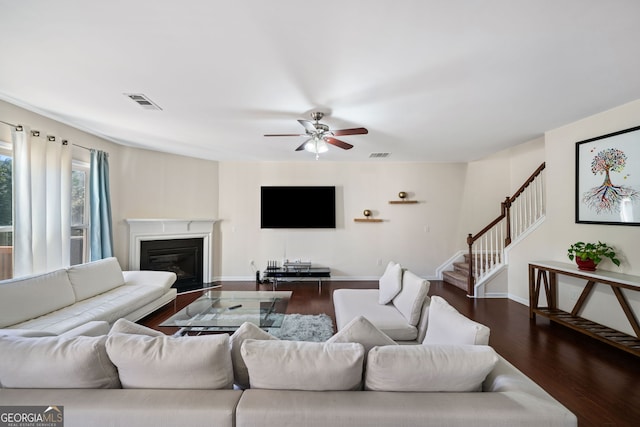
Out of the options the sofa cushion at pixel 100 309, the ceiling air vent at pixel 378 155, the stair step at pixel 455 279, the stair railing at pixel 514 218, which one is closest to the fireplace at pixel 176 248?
the sofa cushion at pixel 100 309

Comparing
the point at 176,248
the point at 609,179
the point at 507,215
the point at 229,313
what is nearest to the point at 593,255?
the point at 609,179

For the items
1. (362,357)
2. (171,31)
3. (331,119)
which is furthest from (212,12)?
(362,357)

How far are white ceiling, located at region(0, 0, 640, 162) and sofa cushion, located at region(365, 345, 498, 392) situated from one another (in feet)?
6.24

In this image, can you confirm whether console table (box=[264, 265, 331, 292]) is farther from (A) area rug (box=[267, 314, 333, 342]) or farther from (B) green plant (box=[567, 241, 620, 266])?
(B) green plant (box=[567, 241, 620, 266])

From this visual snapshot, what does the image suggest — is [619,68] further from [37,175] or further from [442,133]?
[37,175]

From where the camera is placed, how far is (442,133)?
12.3 ft

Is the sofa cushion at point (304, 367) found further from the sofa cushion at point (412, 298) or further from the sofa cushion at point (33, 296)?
the sofa cushion at point (33, 296)

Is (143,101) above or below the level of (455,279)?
above

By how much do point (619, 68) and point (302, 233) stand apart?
4880 millimetres

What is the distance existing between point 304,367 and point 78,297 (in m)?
3.30

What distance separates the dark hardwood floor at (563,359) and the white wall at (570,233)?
1.25ft

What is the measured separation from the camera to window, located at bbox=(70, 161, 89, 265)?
3.82 meters

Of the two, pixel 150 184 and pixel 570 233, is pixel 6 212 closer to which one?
pixel 150 184

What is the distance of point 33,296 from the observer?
2533mm
